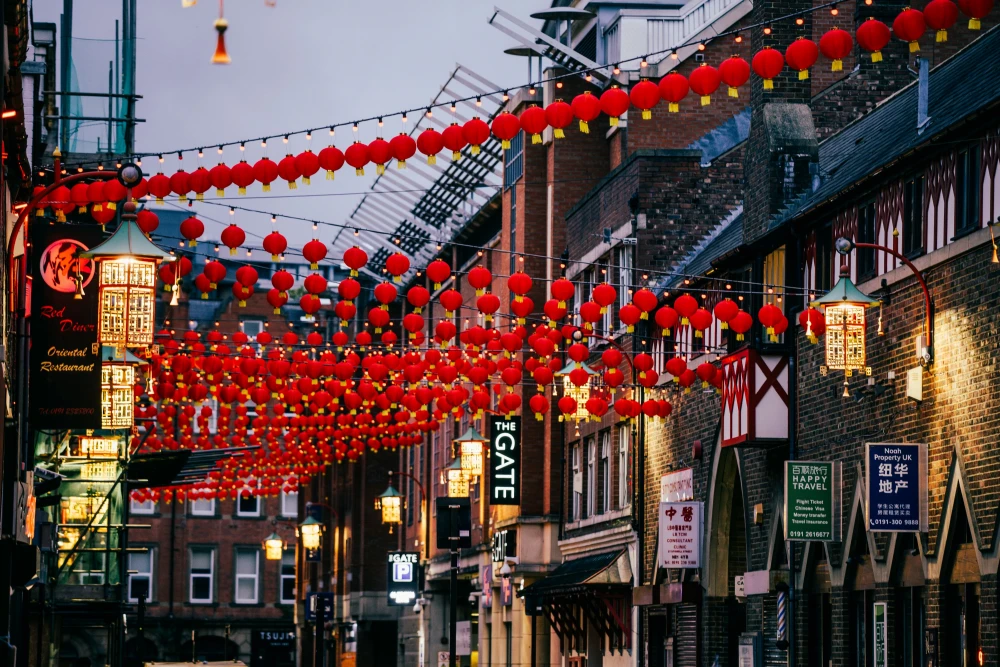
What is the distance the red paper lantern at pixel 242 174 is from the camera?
21.1 metres

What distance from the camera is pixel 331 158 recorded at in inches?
A: 822

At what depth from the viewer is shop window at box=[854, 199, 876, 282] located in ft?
84.2

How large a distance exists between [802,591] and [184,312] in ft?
201

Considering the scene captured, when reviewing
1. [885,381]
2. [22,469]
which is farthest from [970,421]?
[22,469]

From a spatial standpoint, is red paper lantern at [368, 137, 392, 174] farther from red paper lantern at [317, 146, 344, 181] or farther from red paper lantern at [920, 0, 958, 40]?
red paper lantern at [920, 0, 958, 40]

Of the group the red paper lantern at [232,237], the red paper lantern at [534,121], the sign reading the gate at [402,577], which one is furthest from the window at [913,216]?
the sign reading the gate at [402,577]

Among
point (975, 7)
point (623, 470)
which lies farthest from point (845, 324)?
point (623, 470)

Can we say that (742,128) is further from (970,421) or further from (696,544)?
(970,421)

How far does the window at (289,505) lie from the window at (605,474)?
47.0m

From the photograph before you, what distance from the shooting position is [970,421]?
854 inches

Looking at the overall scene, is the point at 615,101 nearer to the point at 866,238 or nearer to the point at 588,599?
the point at 866,238

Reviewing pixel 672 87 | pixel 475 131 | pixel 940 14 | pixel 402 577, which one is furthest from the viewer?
pixel 402 577

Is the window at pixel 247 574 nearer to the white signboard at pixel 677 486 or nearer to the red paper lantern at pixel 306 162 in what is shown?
the white signboard at pixel 677 486

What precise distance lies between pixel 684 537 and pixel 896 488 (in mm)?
10569
